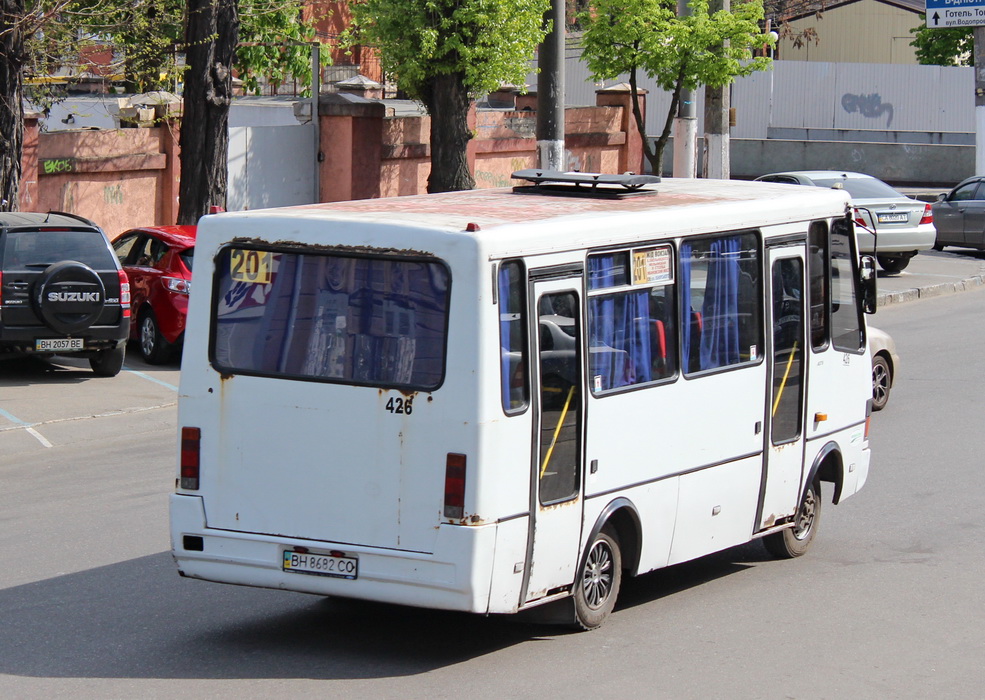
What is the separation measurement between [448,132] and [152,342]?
8128mm

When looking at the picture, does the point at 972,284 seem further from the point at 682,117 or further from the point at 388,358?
the point at 388,358

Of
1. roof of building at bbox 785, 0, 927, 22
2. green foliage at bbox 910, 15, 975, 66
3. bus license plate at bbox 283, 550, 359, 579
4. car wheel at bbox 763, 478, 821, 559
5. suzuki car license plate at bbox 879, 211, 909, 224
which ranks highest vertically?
roof of building at bbox 785, 0, 927, 22

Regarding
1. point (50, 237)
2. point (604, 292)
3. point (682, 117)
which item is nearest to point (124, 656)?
point (604, 292)

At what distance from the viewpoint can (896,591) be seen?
8266mm

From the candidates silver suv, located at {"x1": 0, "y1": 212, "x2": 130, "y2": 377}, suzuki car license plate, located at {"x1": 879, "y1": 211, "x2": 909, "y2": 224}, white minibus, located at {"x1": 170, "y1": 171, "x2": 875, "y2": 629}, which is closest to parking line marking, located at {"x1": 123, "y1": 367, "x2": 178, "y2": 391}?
silver suv, located at {"x1": 0, "y1": 212, "x2": 130, "y2": 377}

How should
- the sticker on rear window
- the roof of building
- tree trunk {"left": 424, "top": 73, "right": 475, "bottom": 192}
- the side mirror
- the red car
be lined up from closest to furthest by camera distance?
the sticker on rear window < the side mirror < the red car < tree trunk {"left": 424, "top": 73, "right": 475, "bottom": 192} < the roof of building

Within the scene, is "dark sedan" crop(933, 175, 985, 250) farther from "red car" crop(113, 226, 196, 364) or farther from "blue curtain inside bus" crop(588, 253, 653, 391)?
"blue curtain inside bus" crop(588, 253, 653, 391)

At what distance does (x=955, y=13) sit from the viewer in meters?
34.2

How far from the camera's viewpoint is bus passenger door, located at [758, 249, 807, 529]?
8461 millimetres

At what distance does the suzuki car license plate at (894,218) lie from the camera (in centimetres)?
2338

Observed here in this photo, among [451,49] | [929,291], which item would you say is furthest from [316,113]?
[929,291]

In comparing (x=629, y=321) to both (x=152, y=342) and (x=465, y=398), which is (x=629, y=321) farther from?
(x=152, y=342)

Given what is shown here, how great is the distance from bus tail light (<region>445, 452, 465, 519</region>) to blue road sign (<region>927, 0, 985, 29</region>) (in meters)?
30.4

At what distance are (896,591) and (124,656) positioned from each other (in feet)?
14.3
